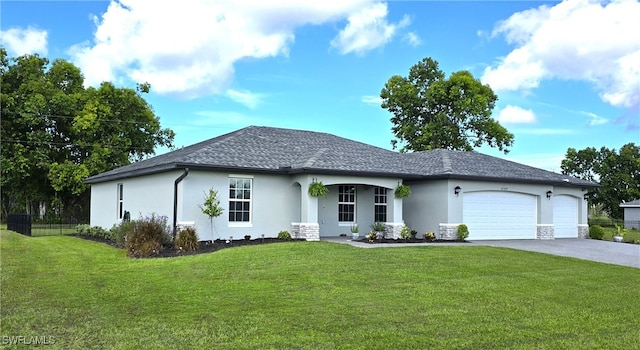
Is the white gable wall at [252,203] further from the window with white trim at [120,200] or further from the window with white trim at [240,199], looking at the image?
the window with white trim at [120,200]

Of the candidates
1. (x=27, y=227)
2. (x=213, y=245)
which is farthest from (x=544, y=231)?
(x=27, y=227)

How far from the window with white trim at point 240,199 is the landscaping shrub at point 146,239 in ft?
9.15

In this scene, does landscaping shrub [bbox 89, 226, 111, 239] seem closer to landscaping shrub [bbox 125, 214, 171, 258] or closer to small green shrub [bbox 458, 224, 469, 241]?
landscaping shrub [bbox 125, 214, 171, 258]

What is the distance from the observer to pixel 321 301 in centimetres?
883

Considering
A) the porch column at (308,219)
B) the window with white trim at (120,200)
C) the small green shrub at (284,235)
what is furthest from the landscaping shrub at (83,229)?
the porch column at (308,219)

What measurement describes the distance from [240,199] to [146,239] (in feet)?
13.8

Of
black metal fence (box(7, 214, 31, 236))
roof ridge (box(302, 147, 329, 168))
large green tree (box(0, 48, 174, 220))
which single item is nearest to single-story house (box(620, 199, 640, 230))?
roof ridge (box(302, 147, 329, 168))

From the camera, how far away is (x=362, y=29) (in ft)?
68.4

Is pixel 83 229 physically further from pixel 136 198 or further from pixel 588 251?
pixel 588 251

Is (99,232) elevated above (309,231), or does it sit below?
below

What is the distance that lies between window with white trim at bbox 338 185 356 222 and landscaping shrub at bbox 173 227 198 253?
7409 millimetres

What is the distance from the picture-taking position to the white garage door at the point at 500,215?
21.7 metres

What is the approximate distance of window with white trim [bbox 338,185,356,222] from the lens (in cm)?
2177

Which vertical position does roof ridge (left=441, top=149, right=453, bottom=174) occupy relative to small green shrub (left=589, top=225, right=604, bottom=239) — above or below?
above
